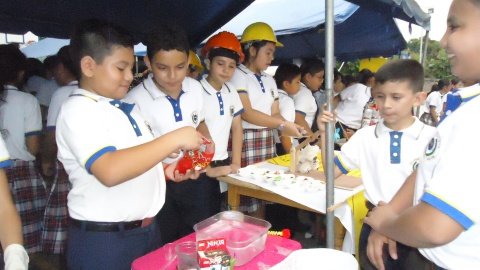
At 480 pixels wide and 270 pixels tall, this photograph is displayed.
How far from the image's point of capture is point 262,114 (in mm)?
3035

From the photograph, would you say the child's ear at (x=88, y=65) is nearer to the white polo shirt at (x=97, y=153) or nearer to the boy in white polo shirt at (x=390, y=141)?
the white polo shirt at (x=97, y=153)

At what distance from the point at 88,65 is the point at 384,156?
1443 millimetres

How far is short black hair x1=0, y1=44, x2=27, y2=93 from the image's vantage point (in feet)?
9.41

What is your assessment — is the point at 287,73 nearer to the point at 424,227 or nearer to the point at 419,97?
the point at 419,97

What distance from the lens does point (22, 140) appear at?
287cm

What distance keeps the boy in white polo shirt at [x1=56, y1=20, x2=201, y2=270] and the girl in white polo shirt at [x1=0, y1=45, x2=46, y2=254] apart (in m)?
1.72

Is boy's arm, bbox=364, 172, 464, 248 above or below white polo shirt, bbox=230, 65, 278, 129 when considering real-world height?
below

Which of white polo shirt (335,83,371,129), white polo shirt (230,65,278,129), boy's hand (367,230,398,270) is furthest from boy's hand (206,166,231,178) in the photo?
white polo shirt (335,83,371,129)

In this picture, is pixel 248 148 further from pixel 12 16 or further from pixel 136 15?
pixel 12 16

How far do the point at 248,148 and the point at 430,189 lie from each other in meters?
2.28

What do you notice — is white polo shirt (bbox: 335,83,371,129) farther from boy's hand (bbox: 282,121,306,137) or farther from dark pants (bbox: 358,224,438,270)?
dark pants (bbox: 358,224,438,270)

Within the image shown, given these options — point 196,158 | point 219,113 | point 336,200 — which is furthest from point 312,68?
point 196,158

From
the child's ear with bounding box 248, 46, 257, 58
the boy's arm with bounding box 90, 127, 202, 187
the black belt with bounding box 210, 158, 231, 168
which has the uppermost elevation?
the child's ear with bounding box 248, 46, 257, 58

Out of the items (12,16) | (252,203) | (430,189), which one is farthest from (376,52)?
(430,189)
